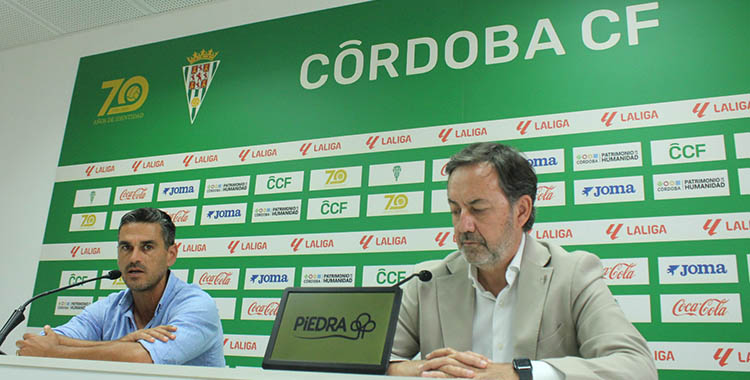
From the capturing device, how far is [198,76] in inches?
140

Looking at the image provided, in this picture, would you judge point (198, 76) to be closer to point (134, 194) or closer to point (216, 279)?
point (134, 194)

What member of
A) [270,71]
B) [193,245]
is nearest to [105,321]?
[193,245]

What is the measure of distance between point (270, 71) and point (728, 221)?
7.71 ft

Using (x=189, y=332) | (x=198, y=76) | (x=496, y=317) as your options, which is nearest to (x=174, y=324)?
(x=189, y=332)

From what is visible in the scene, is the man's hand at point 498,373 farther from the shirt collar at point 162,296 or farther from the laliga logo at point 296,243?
the laliga logo at point 296,243

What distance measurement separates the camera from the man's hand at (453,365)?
1136 mm

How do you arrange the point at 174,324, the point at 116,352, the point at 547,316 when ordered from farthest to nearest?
the point at 174,324 < the point at 116,352 < the point at 547,316

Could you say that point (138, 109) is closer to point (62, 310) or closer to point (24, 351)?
point (62, 310)

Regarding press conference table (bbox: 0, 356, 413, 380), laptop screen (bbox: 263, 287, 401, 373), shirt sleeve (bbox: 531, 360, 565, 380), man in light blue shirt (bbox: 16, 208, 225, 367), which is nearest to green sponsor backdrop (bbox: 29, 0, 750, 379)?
man in light blue shirt (bbox: 16, 208, 225, 367)

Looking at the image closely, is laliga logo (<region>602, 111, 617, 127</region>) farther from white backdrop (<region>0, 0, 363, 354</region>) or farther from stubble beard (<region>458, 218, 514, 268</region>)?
white backdrop (<region>0, 0, 363, 354</region>)

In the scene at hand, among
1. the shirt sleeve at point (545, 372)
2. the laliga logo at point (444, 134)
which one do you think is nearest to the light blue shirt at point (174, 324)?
the shirt sleeve at point (545, 372)

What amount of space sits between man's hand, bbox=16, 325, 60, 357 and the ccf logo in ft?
6.79

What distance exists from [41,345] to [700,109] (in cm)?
251

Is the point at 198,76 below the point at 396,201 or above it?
above
